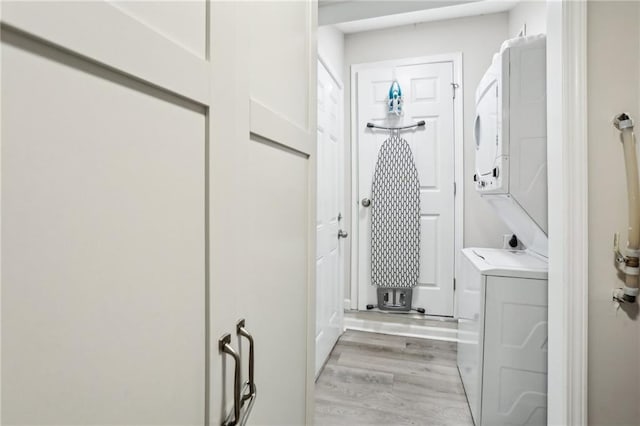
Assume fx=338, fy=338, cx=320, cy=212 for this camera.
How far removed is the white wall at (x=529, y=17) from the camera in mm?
2082

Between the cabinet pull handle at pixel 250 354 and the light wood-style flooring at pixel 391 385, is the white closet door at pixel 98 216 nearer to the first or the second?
the cabinet pull handle at pixel 250 354

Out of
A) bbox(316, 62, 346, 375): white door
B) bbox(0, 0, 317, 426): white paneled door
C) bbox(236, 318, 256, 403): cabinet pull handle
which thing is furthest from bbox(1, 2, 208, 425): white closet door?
bbox(316, 62, 346, 375): white door

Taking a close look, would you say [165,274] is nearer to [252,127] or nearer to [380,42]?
[252,127]

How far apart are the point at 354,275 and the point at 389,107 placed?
5.34 feet

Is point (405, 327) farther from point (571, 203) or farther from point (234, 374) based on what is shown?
point (234, 374)

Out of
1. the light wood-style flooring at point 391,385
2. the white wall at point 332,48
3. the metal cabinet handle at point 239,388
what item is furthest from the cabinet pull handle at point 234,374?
the white wall at point 332,48

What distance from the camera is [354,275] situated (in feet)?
10.8

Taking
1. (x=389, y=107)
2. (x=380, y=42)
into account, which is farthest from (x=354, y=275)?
(x=380, y=42)

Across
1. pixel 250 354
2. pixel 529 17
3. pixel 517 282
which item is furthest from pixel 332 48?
pixel 250 354

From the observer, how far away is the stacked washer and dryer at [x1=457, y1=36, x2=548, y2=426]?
167cm

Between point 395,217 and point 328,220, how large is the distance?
34.3 inches

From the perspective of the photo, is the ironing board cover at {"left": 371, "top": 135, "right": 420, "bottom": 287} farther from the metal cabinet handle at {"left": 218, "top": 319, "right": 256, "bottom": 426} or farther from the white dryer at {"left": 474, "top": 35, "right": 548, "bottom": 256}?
the metal cabinet handle at {"left": 218, "top": 319, "right": 256, "bottom": 426}

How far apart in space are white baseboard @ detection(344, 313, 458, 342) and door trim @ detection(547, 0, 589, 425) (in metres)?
1.82

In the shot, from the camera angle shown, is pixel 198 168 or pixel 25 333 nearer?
pixel 25 333
